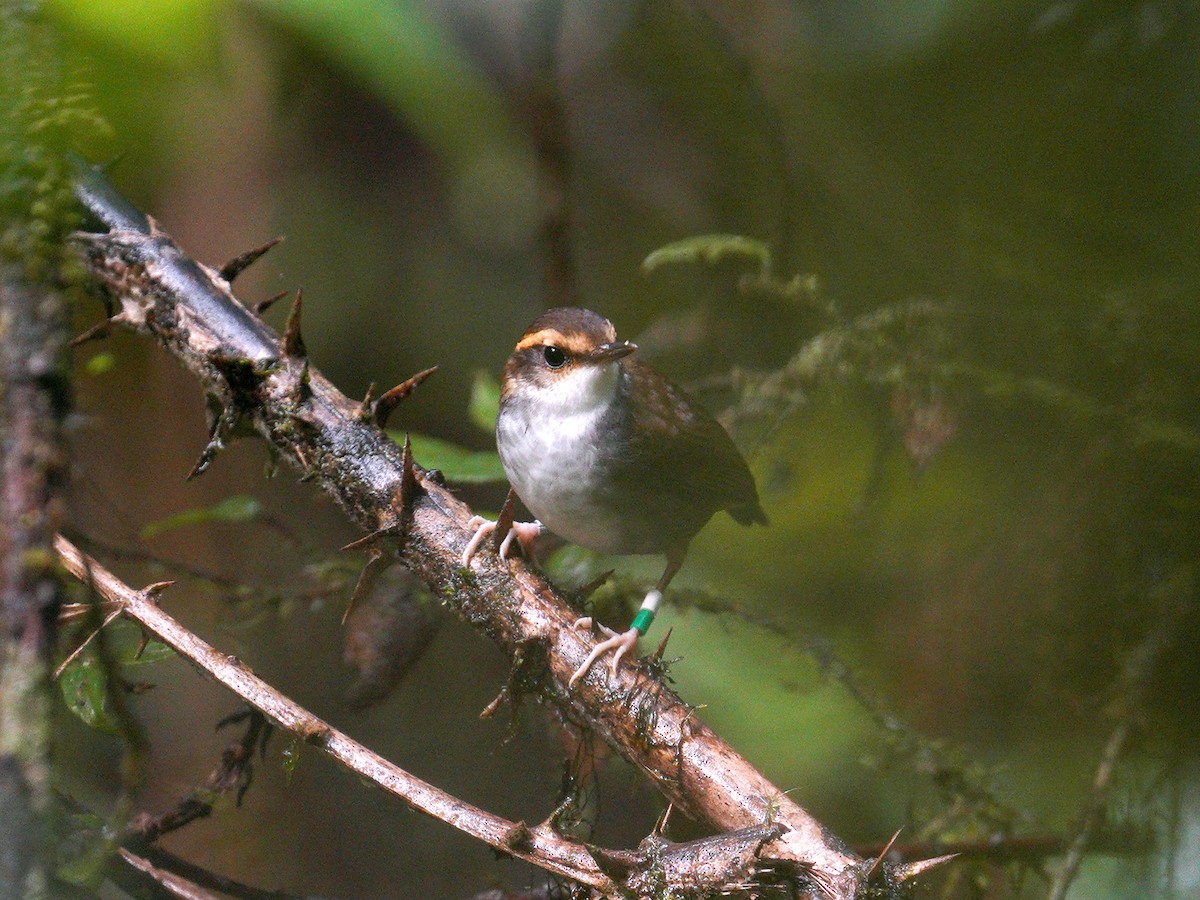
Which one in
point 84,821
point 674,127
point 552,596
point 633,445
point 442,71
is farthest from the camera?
point 674,127

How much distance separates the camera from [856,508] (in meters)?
3.60

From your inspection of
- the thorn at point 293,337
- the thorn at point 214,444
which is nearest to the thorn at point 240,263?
the thorn at point 293,337

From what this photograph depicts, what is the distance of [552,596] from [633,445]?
624mm

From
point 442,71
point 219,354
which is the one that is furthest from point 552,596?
point 442,71

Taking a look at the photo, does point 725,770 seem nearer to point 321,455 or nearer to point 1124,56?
point 321,455

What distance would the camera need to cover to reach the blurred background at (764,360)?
2.75m

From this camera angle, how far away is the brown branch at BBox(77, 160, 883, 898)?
1774mm

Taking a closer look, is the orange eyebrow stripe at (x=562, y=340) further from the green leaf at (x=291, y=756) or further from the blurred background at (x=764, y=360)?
the green leaf at (x=291, y=756)

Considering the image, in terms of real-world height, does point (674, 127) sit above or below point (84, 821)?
above

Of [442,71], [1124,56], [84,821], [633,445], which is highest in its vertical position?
[1124,56]

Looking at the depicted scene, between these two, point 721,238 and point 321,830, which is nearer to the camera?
point 721,238

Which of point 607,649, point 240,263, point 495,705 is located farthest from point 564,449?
point 240,263

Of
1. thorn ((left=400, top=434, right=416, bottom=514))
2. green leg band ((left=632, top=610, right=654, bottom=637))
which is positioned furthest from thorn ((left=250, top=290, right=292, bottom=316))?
green leg band ((left=632, top=610, right=654, bottom=637))

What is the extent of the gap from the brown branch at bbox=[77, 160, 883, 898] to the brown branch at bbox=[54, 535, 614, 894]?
2.3 inches
